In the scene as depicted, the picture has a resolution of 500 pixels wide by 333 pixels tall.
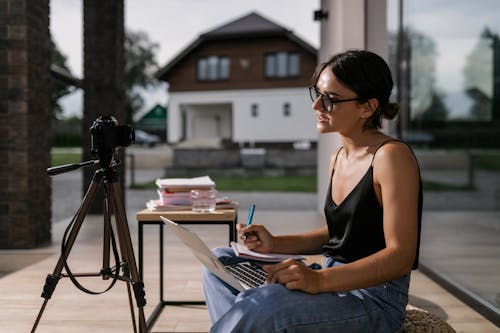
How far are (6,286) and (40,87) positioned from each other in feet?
6.13

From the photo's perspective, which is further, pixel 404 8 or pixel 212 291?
pixel 404 8

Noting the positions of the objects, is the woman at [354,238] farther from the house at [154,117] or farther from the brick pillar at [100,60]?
the house at [154,117]

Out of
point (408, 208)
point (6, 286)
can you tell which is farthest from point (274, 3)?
point (408, 208)

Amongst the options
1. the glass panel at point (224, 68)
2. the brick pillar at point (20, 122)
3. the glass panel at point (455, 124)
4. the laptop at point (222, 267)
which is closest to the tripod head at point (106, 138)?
the laptop at point (222, 267)

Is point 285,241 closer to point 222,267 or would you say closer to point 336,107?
point 222,267

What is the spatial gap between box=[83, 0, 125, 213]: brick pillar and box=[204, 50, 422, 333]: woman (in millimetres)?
5097

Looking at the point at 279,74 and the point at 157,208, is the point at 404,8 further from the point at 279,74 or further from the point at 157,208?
the point at 279,74

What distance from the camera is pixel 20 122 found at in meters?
4.21

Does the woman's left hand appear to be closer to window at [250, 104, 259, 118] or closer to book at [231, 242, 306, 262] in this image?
book at [231, 242, 306, 262]

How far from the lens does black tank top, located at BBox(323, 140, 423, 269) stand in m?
1.36

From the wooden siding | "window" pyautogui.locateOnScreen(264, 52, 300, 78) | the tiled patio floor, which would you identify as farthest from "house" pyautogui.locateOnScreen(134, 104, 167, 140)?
"window" pyautogui.locateOnScreen(264, 52, 300, 78)

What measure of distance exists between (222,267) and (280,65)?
22.5 metres

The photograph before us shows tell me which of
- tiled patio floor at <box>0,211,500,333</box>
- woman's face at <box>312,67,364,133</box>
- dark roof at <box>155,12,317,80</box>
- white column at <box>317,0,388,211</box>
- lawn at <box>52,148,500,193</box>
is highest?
dark roof at <box>155,12,317,80</box>

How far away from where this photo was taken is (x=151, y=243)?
184 inches
